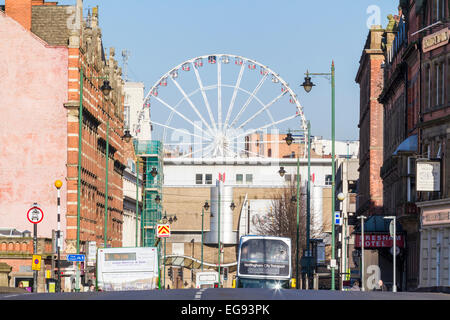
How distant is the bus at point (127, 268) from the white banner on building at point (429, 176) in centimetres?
1585

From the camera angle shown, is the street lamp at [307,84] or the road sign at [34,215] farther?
the street lamp at [307,84]

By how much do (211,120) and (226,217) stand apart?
2140 centimetres

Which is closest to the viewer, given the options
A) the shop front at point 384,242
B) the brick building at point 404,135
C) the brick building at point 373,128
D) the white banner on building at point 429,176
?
the white banner on building at point 429,176

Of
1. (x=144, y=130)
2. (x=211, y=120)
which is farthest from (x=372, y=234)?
(x=144, y=130)

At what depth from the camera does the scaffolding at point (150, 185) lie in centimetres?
14525

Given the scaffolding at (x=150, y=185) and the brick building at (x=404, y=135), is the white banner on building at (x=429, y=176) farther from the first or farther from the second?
the scaffolding at (x=150, y=185)

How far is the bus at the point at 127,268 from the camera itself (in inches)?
2192

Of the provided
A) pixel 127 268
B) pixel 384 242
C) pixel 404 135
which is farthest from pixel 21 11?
pixel 127 268

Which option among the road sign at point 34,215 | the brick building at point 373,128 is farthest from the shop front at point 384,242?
the road sign at point 34,215

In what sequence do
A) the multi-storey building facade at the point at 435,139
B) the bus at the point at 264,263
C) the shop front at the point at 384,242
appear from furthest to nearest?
the shop front at the point at 384,242 → the multi-storey building facade at the point at 435,139 → the bus at the point at 264,263

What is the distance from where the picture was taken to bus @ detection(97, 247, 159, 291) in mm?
55688

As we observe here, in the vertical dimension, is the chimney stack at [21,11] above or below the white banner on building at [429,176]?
above

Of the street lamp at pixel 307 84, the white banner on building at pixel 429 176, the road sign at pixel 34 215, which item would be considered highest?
the street lamp at pixel 307 84

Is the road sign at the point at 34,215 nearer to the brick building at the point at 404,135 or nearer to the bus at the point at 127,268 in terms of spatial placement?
the bus at the point at 127,268
